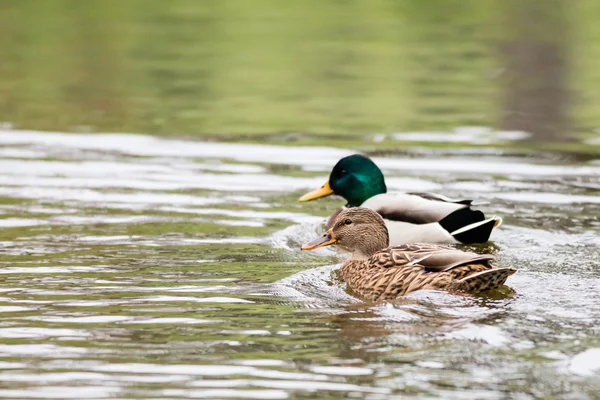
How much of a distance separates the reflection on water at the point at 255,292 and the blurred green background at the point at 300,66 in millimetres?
2586

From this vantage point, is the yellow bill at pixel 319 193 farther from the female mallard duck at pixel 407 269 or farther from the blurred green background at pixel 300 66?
the blurred green background at pixel 300 66

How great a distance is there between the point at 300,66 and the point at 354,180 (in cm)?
1102

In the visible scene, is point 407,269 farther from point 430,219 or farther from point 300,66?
point 300,66

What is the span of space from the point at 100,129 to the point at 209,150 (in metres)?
2.15

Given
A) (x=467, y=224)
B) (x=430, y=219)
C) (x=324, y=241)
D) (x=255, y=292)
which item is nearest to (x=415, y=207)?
(x=430, y=219)

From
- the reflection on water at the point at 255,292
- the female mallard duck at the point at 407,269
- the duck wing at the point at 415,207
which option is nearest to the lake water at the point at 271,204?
the reflection on water at the point at 255,292

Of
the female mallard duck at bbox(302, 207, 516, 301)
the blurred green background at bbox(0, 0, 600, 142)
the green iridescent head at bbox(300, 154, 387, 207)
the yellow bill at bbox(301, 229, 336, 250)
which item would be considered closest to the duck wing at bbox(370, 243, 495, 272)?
the female mallard duck at bbox(302, 207, 516, 301)

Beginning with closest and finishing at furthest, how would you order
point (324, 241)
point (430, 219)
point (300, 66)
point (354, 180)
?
point (324, 241) → point (430, 219) → point (354, 180) → point (300, 66)

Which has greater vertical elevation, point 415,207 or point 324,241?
point 415,207

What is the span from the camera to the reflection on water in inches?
259

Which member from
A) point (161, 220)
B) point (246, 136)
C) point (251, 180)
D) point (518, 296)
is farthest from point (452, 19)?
point (518, 296)

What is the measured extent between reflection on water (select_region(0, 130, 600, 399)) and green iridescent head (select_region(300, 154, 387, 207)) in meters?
0.33

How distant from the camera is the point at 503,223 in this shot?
11.1m

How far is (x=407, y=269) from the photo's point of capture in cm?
873
